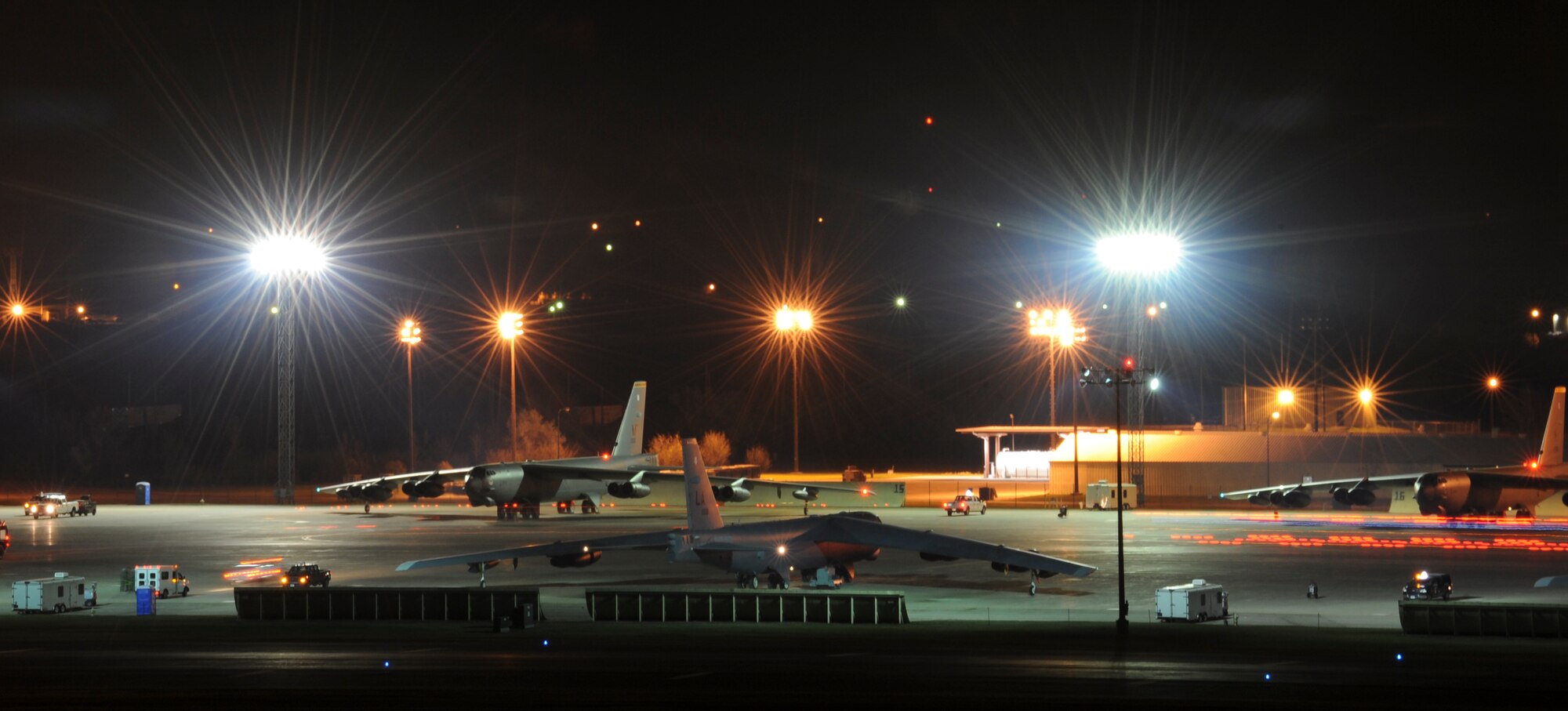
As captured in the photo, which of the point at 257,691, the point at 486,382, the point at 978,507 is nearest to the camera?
the point at 257,691

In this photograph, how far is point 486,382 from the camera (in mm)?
137875

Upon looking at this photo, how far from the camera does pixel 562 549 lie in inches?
1265

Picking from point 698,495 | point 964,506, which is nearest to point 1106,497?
point 964,506

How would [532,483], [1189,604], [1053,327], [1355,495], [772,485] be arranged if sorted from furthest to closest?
[1053,327] < [532,483] < [1355,495] < [772,485] < [1189,604]

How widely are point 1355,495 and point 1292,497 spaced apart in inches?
108

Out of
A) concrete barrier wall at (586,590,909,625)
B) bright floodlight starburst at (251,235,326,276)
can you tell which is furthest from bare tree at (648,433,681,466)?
concrete barrier wall at (586,590,909,625)

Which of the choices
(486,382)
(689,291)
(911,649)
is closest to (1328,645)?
(911,649)

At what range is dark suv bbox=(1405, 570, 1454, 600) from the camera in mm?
30312

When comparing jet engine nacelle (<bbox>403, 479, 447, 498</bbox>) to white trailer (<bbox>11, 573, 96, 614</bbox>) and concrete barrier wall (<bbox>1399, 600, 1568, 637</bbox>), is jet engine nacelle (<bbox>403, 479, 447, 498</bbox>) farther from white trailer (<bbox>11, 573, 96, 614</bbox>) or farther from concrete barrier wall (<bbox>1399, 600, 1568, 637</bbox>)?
concrete barrier wall (<bbox>1399, 600, 1568, 637</bbox>)

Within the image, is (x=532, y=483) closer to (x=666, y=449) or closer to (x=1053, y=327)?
(x=1053, y=327)

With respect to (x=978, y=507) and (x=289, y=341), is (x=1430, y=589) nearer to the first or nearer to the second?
(x=978, y=507)

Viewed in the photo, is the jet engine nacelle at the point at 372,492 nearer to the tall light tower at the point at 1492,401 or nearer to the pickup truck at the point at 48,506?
the pickup truck at the point at 48,506

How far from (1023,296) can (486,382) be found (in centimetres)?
6144

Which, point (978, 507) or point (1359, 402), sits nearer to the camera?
point (978, 507)
